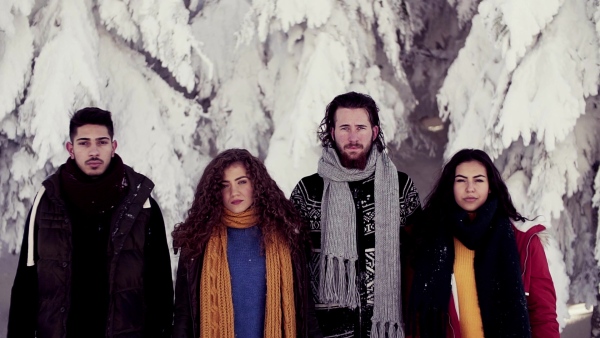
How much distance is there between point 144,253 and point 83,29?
12.2ft

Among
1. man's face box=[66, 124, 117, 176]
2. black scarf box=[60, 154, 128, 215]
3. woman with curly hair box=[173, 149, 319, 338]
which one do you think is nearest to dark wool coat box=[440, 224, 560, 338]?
woman with curly hair box=[173, 149, 319, 338]

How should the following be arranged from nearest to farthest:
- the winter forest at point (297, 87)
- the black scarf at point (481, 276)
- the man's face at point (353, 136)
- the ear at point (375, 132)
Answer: the black scarf at point (481, 276) → the man's face at point (353, 136) → the ear at point (375, 132) → the winter forest at point (297, 87)

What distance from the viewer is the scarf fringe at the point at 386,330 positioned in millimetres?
3150

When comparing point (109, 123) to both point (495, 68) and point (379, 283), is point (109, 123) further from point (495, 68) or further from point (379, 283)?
point (495, 68)

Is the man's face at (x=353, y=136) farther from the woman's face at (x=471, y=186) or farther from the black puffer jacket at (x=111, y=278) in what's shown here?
the black puffer jacket at (x=111, y=278)

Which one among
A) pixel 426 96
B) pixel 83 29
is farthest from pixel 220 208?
pixel 426 96

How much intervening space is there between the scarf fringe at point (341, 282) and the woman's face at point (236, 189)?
54 centimetres

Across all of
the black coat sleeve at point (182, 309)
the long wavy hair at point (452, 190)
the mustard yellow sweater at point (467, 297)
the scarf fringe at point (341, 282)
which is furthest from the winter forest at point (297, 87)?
the black coat sleeve at point (182, 309)

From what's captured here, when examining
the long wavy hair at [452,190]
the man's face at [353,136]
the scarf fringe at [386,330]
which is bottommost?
the scarf fringe at [386,330]

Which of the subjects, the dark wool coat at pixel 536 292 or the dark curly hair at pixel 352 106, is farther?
the dark curly hair at pixel 352 106

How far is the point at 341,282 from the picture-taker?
10.4ft

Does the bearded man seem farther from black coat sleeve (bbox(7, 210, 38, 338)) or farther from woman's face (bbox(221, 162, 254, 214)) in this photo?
black coat sleeve (bbox(7, 210, 38, 338))

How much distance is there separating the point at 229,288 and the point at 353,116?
1108 millimetres

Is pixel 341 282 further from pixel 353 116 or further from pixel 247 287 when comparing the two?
pixel 353 116
